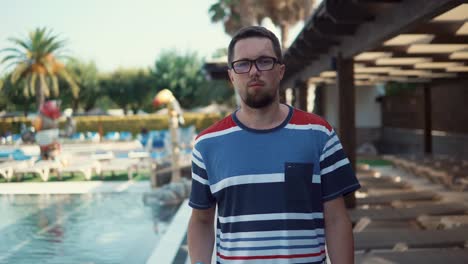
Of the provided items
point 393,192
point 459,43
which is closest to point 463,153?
point 393,192

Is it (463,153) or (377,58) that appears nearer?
Answer: (377,58)

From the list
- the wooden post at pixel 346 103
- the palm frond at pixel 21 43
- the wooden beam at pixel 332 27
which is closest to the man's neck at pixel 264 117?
the wooden beam at pixel 332 27

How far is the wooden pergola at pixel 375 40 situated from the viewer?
498 cm

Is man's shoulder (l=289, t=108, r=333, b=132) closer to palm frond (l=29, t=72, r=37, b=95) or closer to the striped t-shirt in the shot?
the striped t-shirt

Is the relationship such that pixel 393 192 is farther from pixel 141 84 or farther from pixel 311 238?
pixel 141 84

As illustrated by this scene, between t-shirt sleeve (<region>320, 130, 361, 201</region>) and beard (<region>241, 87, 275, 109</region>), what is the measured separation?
0.24 meters

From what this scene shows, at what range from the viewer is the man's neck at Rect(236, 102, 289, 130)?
190 cm

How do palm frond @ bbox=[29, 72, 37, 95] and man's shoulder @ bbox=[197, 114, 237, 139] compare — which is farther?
palm frond @ bbox=[29, 72, 37, 95]

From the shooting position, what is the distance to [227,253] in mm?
1894

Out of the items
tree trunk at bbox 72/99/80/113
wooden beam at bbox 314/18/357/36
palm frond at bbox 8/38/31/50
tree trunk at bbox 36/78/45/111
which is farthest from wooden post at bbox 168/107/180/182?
tree trunk at bbox 72/99/80/113

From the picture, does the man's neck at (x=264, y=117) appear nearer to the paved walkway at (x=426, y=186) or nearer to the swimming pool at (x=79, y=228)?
the swimming pool at (x=79, y=228)

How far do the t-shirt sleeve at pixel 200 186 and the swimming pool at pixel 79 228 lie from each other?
5.02 m

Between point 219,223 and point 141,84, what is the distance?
5396cm

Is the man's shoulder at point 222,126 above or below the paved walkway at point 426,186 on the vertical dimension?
above
